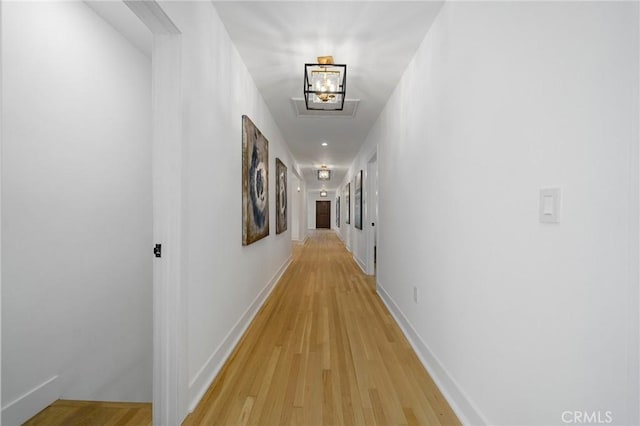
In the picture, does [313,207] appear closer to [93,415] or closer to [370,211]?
[370,211]

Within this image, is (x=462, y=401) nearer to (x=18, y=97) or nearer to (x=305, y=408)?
(x=305, y=408)

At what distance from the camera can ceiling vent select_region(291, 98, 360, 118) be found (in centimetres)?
352

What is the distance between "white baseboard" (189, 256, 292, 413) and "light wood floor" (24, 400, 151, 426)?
0.26m

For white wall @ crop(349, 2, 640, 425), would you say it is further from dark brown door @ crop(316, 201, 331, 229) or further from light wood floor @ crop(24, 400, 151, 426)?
dark brown door @ crop(316, 201, 331, 229)

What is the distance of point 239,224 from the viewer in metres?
2.62

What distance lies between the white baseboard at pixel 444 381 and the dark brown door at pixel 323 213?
1557 centimetres

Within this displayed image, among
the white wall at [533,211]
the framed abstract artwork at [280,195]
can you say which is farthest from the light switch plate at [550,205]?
the framed abstract artwork at [280,195]

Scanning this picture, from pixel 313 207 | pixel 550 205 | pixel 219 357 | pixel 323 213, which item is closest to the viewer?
pixel 550 205

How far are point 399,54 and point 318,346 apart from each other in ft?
8.77

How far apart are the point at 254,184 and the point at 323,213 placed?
1539 centimetres

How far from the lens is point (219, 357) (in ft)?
6.76

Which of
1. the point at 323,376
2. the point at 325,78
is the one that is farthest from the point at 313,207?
the point at 323,376

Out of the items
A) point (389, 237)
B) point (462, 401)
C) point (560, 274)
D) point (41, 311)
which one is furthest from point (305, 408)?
point (389, 237)

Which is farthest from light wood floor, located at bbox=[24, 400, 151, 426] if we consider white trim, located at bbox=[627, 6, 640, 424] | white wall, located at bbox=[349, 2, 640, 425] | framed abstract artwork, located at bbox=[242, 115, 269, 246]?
white trim, located at bbox=[627, 6, 640, 424]
